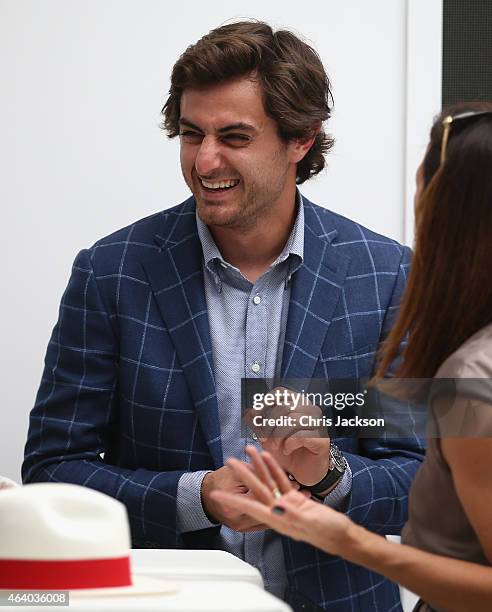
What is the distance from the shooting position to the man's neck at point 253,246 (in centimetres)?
220

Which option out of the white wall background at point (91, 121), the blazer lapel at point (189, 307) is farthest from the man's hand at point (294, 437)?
the white wall background at point (91, 121)

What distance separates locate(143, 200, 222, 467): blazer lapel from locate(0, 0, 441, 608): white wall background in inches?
20.6

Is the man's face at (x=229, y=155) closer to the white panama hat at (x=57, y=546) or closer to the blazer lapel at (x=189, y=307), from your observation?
the blazer lapel at (x=189, y=307)

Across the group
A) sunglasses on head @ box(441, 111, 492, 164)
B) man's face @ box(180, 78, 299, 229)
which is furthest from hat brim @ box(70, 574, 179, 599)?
man's face @ box(180, 78, 299, 229)

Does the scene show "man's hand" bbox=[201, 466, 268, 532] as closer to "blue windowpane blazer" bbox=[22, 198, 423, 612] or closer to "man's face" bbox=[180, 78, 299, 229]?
"blue windowpane blazer" bbox=[22, 198, 423, 612]

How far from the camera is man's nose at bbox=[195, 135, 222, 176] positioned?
2.08m

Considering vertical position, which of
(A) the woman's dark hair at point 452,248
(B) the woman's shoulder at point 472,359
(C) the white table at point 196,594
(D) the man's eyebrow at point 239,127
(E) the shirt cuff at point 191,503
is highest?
(D) the man's eyebrow at point 239,127

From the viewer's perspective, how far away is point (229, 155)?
2111mm

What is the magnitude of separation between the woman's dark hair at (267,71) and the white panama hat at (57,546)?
112 centimetres

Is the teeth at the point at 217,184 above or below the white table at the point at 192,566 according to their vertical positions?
above

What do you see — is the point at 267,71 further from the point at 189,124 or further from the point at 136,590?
the point at 136,590

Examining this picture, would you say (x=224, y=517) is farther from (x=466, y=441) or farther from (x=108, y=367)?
(x=466, y=441)

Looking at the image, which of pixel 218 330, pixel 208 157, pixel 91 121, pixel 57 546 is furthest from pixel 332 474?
pixel 91 121

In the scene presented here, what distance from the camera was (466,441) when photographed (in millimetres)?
1264
